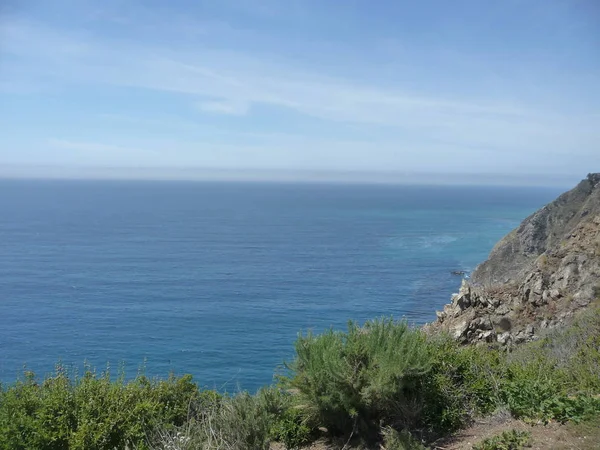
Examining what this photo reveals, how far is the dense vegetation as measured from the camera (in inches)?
337

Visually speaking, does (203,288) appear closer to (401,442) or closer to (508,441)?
(401,442)

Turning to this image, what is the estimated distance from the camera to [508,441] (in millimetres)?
8281

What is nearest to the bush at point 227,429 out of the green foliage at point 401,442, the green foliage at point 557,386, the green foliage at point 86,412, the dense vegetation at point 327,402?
the dense vegetation at point 327,402

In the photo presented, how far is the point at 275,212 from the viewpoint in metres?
150

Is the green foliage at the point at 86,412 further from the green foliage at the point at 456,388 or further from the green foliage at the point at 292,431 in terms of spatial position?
the green foliage at the point at 456,388

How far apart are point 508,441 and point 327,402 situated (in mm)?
3020

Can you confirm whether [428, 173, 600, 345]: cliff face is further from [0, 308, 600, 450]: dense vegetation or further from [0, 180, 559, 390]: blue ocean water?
[0, 308, 600, 450]: dense vegetation

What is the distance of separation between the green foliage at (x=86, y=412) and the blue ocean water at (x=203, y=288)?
11.5 feet

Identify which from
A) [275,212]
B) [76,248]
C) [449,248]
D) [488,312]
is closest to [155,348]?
[488,312]

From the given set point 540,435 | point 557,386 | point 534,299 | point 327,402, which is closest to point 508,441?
point 540,435

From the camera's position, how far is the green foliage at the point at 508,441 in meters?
8.18

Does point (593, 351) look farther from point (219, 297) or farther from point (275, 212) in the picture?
point (275, 212)

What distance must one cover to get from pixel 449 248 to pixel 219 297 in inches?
1828

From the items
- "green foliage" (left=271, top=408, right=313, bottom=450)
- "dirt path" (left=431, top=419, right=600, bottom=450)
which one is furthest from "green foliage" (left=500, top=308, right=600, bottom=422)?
"green foliage" (left=271, top=408, right=313, bottom=450)
